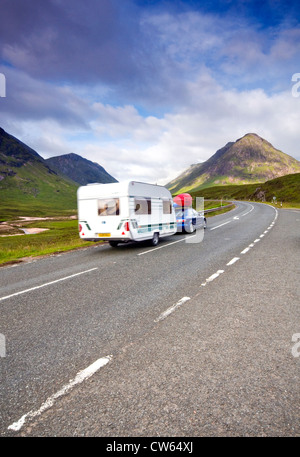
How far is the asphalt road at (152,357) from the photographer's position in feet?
8.13

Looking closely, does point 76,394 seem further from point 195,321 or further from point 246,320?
point 246,320

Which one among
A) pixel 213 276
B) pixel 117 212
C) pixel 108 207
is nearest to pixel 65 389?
pixel 213 276

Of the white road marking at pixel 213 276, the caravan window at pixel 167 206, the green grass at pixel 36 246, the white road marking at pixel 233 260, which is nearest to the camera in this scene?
the white road marking at pixel 213 276

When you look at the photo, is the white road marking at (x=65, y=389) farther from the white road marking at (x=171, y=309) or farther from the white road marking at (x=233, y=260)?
the white road marking at (x=233, y=260)

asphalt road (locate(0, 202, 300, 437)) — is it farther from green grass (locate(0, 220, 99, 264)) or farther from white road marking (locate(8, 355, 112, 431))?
green grass (locate(0, 220, 99, 264))

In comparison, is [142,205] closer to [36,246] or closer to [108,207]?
[108,207]

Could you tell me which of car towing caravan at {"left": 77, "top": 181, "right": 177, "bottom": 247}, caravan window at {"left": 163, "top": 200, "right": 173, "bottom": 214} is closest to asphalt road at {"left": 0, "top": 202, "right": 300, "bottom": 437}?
car towing caravan at {"left": 77, "top": 181, "right": 177, "bottom": 247}

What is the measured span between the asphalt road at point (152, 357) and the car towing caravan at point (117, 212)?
4.68 m

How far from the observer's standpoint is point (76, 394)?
9.31ft

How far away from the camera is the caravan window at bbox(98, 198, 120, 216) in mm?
11705

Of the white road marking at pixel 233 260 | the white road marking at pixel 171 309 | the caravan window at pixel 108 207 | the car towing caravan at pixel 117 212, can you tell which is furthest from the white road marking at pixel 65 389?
the caravan window at pixel 108 207

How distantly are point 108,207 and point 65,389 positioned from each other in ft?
30.8

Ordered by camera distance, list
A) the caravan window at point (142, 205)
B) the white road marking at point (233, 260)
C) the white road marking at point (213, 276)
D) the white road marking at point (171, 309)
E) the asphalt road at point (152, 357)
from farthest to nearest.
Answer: the caravan window at point (142, 205), the white road marking at point (233, 260), the white road marking at point (213, 276), the white road marking at point (171, 309), the asphalt road at point (152, 357)
